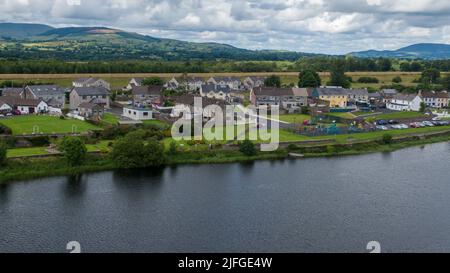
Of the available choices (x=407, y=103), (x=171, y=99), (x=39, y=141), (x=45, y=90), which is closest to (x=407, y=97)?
(x=407, y=103)

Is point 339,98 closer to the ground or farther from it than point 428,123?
farther from it

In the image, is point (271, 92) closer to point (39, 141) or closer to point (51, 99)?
point (51, 99)

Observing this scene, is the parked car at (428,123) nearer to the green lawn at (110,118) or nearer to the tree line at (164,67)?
the green lawn at (110,118)

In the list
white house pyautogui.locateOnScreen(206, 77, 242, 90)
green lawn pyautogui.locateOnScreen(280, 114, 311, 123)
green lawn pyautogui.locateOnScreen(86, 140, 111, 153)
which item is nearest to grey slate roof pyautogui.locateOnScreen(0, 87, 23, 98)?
green lawn pyautogui.locateOnScreen(86, 140, 111, 153)

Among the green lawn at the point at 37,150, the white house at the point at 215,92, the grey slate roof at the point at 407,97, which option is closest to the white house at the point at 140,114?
the green lawn at the point at 37,150
